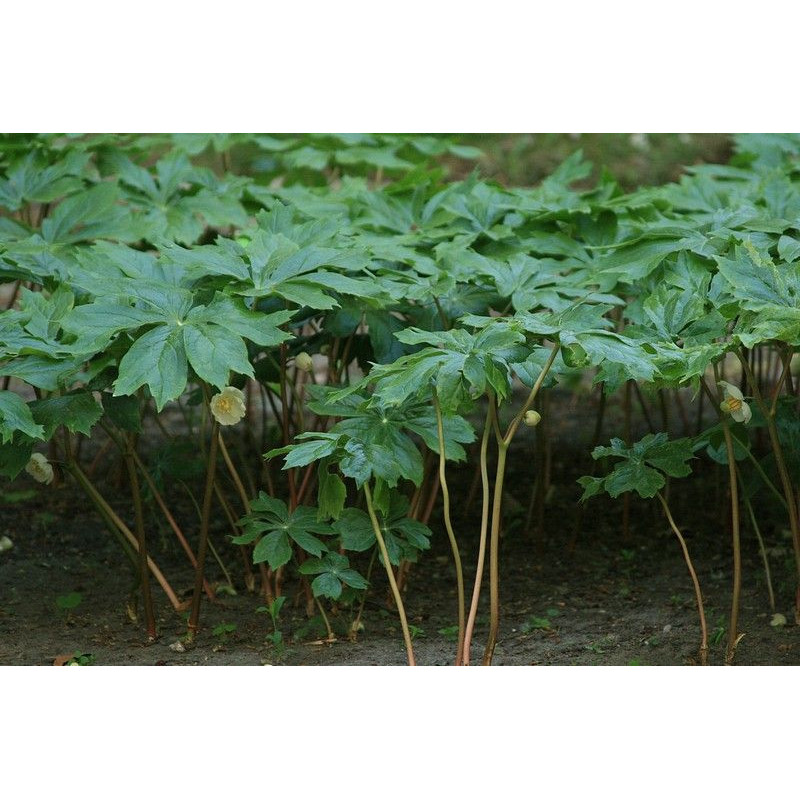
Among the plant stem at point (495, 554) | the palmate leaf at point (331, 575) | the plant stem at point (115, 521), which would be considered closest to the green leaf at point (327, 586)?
the palmate leaf at point (331, 575)

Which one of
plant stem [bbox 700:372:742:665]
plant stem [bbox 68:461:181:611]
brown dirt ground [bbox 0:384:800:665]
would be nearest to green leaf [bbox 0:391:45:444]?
plant stem [bbox 68:461:181:611]

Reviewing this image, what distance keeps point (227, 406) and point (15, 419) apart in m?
0.43

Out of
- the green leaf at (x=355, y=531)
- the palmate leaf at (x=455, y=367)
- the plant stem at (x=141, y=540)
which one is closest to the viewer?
the palmate leaf at (x=455, y=367)

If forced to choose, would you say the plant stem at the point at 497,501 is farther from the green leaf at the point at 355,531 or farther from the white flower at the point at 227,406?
the white flower at the point at 227,406

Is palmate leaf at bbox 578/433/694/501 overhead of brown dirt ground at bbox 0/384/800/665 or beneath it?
overhead

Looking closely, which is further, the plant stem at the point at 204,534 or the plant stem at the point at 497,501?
the plant stem at the point at 204,534

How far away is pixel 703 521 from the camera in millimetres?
3098

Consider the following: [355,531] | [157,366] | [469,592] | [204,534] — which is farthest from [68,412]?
[469,592]

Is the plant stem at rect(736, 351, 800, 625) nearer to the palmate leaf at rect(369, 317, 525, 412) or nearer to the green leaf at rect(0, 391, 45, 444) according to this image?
the palmate leaf at rect(369, 317, 525, 412)

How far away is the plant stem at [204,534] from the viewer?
2277 mm

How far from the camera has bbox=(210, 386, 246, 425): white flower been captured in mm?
2232

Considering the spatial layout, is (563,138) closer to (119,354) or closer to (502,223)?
(502,223)

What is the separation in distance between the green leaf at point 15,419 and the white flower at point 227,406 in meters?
0.35

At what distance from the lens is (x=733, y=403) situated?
221 cm
